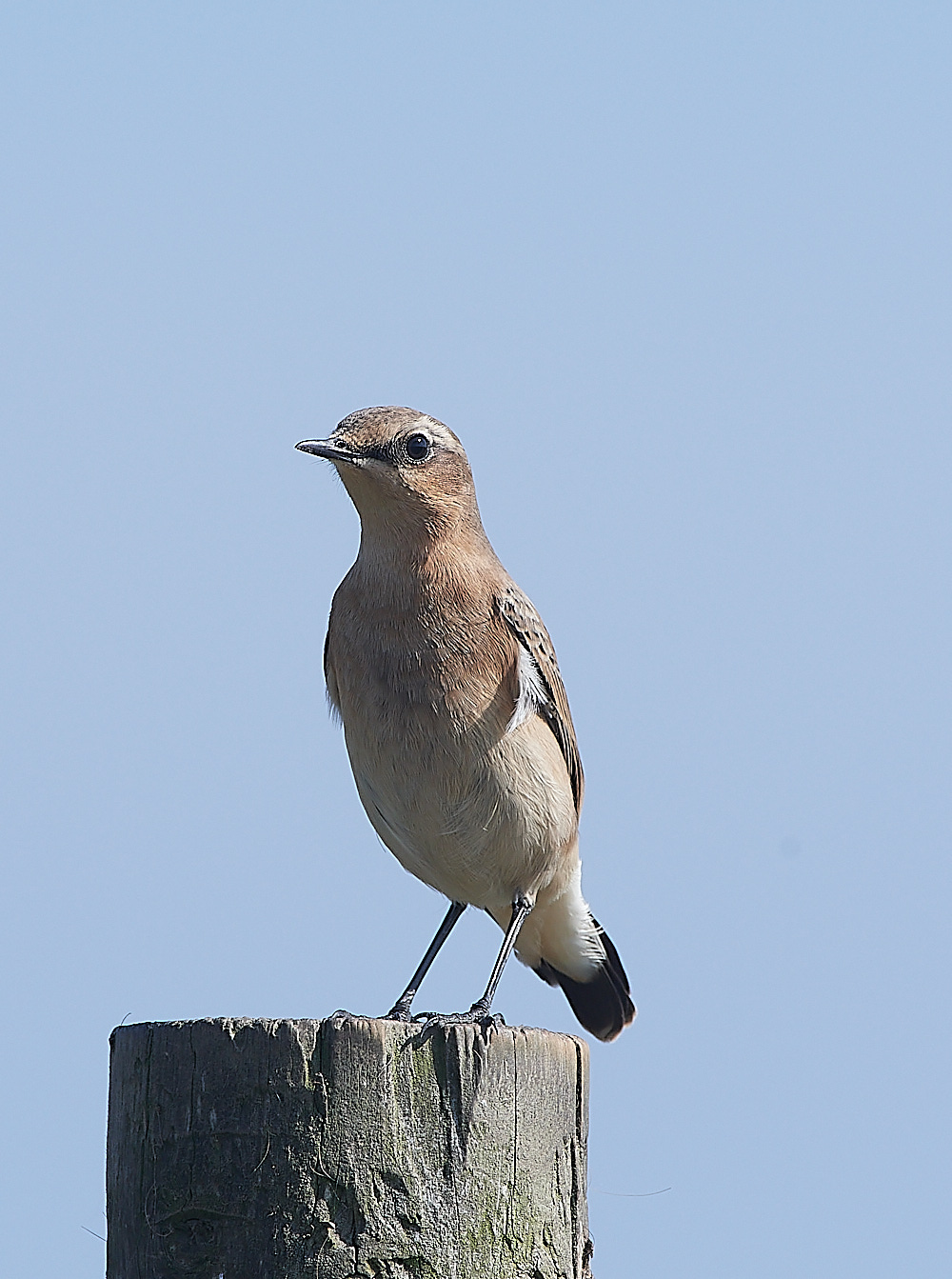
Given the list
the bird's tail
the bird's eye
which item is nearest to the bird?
the bird's eye

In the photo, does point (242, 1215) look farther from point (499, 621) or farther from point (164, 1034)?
point (499, 621)

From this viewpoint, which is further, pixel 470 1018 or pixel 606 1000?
pixel 606 1000

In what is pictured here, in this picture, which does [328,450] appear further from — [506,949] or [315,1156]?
[315,1156]

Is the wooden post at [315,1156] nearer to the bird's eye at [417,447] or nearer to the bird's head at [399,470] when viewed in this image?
the bird's head at [399,470]

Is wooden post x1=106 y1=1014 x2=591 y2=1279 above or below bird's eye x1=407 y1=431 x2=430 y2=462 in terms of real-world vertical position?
below

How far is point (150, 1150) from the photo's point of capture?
4.00 m

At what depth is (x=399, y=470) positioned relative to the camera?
658 centimetres

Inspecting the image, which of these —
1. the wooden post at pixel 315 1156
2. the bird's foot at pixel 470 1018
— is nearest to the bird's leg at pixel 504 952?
the bird's foot at pixel 470 1018

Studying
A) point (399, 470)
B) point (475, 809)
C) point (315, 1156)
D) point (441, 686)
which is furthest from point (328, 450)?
point (315, 1156)

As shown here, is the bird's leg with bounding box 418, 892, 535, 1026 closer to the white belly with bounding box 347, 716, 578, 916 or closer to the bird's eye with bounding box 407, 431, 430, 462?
the white belly with bounding box 347, 716, 578, 916

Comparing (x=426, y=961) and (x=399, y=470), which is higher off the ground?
(x=399, y=470)

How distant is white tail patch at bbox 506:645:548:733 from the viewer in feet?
21.4

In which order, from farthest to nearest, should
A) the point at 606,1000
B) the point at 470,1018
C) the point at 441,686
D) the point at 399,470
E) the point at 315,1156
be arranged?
the point at 606,1000
the point at 399,470
the point at 441,686
the point at 470,1018
the point at 315,1156

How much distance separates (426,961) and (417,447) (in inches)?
92.0
